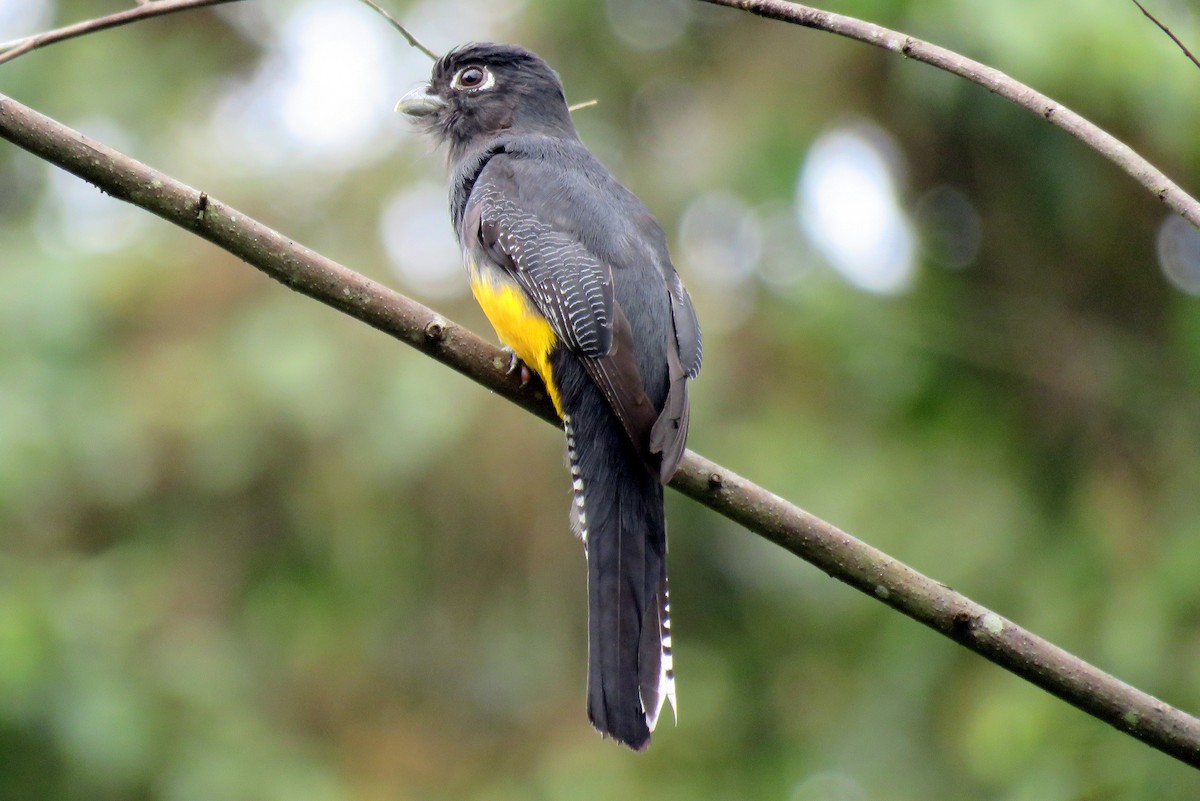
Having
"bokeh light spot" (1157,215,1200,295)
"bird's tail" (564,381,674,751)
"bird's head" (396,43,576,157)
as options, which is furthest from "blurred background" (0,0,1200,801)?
"bird's tail" (564,381,674,751)

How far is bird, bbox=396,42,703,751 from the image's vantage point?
3334mm

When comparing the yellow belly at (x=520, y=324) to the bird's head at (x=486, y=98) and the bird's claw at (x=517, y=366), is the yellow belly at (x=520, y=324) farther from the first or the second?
the bird's head at (x=486, y=98)

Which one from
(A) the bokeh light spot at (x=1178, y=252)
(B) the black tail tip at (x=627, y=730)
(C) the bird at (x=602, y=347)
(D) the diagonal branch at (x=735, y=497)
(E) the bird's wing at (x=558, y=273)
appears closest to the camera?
(D) the diagonal branch at (x=735, y=497)

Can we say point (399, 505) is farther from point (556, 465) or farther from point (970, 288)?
point (970, 288)

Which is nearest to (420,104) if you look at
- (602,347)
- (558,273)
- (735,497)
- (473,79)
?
(473,79)

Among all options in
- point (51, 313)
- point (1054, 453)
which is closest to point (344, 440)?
point (51, 313)

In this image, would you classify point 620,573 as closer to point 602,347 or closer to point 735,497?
point 735,497

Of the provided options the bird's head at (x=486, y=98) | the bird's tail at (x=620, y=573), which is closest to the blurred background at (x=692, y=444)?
the bird's head at (x=486, y=98)

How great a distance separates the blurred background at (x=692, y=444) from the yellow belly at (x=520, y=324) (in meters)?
2.14

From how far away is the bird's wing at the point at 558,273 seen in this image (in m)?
3.55

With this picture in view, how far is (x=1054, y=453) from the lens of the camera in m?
6.13

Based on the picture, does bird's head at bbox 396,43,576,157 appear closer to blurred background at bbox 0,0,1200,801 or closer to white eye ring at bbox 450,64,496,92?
white eye ring at bbox 450,64,496,92

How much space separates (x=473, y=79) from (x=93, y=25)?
7.98 ft

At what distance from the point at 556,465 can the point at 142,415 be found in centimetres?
196
